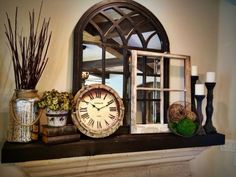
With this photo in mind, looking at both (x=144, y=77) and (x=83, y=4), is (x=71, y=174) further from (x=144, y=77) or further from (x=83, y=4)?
(x=83, y=4)

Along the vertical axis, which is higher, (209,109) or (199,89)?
(199,89)

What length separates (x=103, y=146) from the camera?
55.8 inches

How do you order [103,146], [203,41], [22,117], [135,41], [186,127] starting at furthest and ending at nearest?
1. [203,41]
2. [135,41]
3. [186,127]
4. [103,146]
5. [22,117]

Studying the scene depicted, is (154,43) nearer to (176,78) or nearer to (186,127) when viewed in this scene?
(176,78)

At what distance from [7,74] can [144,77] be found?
882mm

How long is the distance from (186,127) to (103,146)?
22.7 inches

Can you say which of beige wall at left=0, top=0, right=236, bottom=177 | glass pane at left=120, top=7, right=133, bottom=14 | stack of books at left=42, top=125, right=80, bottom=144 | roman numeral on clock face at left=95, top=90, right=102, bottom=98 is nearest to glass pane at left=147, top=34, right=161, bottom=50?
beige wall at left=0, top=0, right=236, bottom=177

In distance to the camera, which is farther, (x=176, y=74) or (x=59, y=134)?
(x=176, y=74)

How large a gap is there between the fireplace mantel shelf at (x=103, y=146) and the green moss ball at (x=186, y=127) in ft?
0.14

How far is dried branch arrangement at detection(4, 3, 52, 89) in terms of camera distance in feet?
4.48

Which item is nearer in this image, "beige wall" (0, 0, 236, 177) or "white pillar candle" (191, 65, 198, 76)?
"beige wall" (0, 0, 236, 177)

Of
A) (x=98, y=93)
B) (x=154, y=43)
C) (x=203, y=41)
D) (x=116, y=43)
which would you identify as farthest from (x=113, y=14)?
(x=203, y=41)

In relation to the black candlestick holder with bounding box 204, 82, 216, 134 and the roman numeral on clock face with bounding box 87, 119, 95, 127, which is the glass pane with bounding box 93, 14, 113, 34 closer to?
the roman numeral on clock face with bounding box 87, 119, 95, 127

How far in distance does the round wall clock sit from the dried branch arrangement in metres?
0.28
